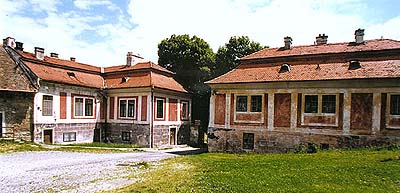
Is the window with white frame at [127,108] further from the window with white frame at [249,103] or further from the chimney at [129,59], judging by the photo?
the window with white frame at [249,103]

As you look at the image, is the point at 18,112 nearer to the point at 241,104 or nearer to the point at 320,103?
the point at 241,104

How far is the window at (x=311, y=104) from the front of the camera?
19.5 meters

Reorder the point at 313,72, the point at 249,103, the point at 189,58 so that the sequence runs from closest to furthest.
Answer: the point at 313,72, the point at 249,103, the point at 189,58

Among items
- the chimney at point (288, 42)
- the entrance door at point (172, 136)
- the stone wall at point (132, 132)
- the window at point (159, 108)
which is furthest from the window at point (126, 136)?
the chimney at point (288, 42)

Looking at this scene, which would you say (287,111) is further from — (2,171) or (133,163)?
(2,171)

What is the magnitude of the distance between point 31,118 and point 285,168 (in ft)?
64.3

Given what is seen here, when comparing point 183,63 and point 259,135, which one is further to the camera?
point 183,63

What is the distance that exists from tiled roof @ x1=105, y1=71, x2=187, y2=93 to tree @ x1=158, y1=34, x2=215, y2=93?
7.50 metres

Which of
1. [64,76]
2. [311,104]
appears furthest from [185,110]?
[311,104]

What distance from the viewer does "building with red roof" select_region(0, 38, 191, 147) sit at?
2378cm

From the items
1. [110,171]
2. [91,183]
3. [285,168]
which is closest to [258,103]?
[285,168]

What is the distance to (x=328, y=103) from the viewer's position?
62.7 ft

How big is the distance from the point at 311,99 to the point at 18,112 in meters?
20.8

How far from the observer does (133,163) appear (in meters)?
15.0
